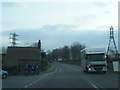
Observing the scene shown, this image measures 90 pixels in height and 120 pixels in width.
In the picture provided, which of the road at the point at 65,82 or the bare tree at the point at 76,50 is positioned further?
the bare tree at the point at 76,50

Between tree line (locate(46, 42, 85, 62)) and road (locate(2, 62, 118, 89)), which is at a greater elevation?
tree line (locate(46, 42, 85, 62))

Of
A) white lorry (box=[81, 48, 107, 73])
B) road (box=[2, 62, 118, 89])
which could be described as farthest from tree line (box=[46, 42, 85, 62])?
road (box=[2, 62, 118, 89])

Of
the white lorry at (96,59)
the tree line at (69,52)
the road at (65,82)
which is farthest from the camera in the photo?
the tree line at (69,52)

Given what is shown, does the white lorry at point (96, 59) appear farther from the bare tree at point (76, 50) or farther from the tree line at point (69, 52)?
the bare tree at point (76, 50)

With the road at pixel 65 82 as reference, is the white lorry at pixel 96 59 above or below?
above

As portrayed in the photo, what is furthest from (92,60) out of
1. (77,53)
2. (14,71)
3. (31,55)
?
(77,53)

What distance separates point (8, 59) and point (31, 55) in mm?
4945

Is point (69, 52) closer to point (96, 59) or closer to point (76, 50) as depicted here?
point (76, 50)

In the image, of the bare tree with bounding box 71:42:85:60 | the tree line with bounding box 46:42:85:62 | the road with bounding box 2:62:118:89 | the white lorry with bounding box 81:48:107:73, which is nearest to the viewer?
the road with bounding box 2:62:118:89

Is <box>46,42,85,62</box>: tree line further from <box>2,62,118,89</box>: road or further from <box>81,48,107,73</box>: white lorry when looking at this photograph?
<box>2,62,118,89</box>: road

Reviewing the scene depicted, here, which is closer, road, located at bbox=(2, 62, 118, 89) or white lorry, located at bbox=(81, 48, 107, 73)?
road, located at bbox=(2, 62, 118, 89)

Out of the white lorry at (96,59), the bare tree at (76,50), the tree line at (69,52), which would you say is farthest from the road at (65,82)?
the bare tree at (76,50)

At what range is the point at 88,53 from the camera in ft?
127

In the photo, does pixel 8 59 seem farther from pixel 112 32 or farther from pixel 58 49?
pixel 58 49
